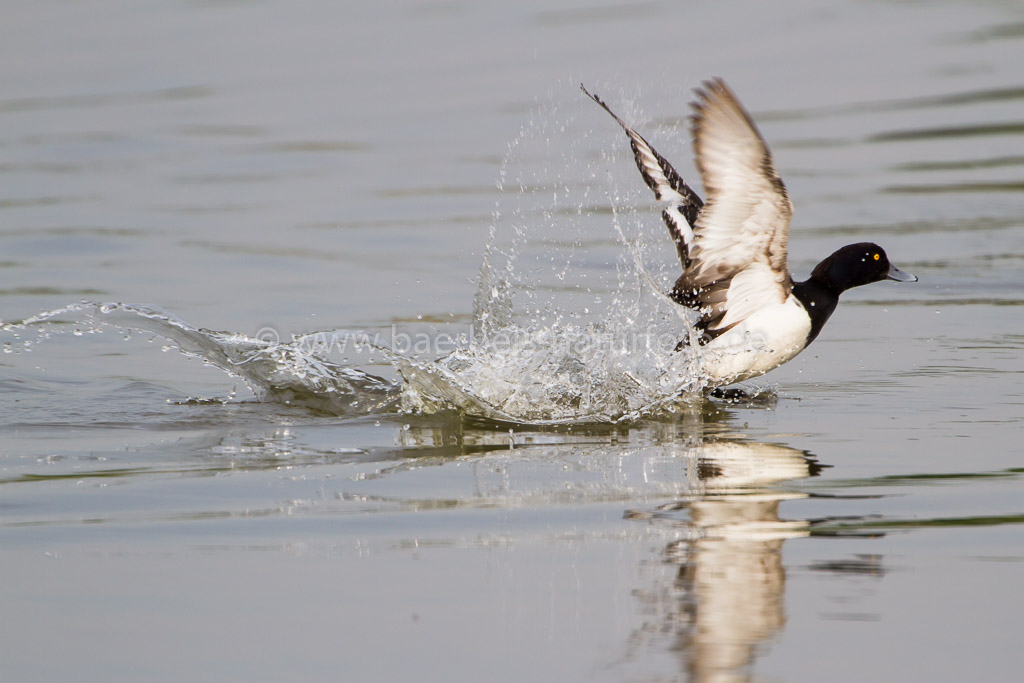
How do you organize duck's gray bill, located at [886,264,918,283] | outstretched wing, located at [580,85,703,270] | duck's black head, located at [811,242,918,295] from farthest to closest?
outstretched wing, located at [580,85,703,270] → duck's gray bill, located at [886,264,918,283] → duck's black head, located at [811,242,918,295]

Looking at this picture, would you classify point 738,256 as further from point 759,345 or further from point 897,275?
point 897,275

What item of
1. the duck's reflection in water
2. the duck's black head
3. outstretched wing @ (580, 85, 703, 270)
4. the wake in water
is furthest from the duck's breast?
the duck's reflection in water

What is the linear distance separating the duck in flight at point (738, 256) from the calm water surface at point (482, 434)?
0.93 ft

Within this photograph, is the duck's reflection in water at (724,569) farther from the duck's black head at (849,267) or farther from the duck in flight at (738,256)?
the duck's black head at (849,267)

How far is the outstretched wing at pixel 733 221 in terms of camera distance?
545 centimetres

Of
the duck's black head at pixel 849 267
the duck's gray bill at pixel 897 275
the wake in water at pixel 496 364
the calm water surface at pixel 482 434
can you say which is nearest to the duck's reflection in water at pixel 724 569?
the calm water surface at pixel 482 434

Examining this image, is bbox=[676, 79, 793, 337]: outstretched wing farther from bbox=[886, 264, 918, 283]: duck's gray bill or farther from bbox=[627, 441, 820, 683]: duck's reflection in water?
bbox=[627, 441, 820, 683]: duck's reflection in water

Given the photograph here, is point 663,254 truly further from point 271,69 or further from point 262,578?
point 271,69

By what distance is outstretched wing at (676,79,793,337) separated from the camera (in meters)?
5.45

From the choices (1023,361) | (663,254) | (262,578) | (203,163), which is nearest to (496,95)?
(203,163)

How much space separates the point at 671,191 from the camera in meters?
6.92

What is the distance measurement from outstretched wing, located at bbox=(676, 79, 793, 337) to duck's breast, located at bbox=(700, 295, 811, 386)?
0.06 meters

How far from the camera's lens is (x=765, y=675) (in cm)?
286

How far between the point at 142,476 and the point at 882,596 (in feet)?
8.09
